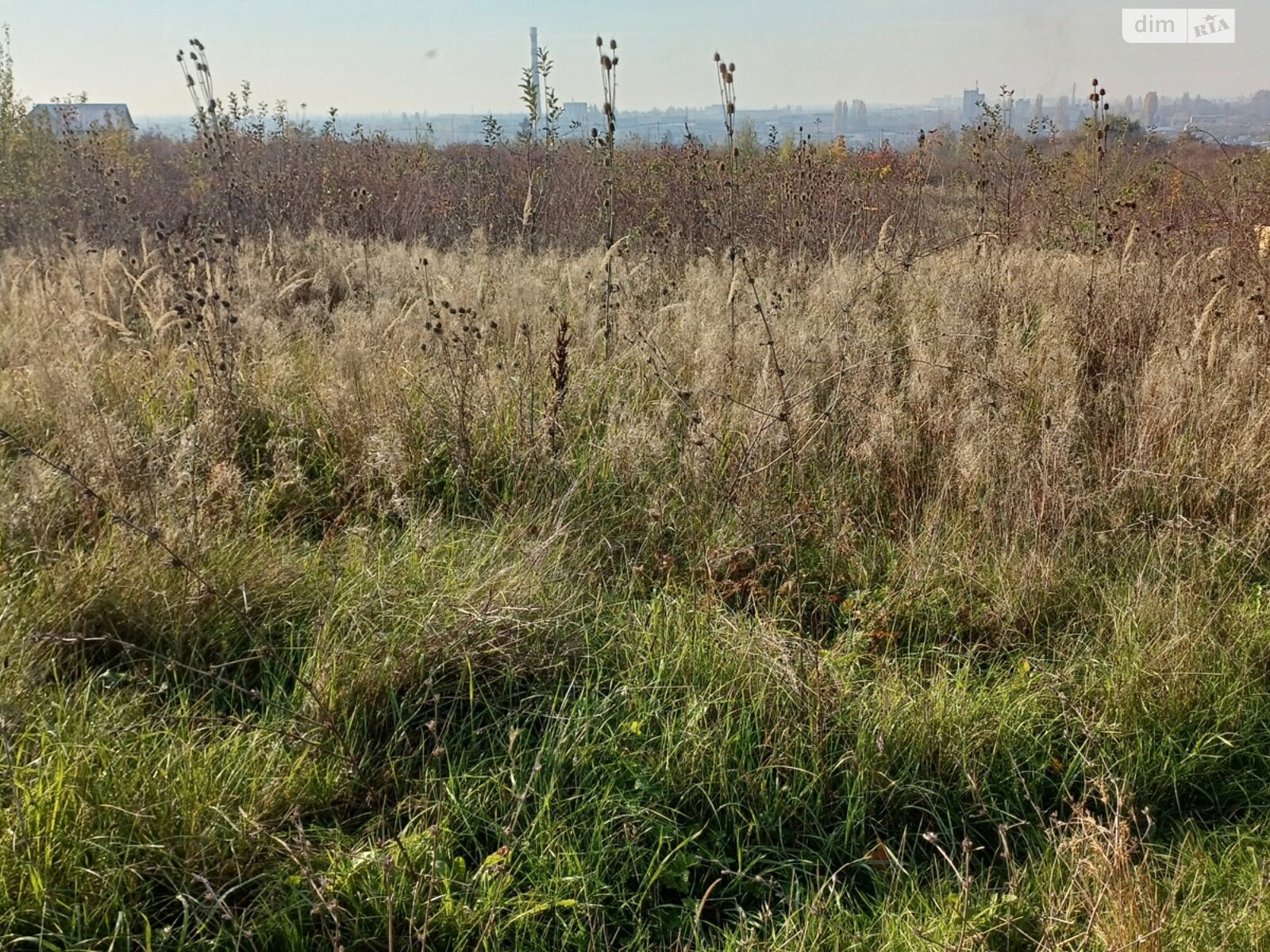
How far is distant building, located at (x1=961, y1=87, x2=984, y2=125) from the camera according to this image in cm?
739

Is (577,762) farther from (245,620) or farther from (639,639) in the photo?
(245,620)

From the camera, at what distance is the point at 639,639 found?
8.48ft

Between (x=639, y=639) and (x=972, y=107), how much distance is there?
26.2 ft

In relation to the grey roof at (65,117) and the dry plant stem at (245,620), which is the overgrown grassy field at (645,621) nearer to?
the dry plant stem at (245,620)

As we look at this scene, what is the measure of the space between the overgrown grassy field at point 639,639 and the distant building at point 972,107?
3.45 metres

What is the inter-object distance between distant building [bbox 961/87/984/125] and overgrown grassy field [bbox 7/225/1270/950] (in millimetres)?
3445

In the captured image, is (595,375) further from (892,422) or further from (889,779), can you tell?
(889,779)

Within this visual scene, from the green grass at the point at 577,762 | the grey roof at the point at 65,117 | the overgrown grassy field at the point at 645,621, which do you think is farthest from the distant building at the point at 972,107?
the grey roof at the point at 65,117

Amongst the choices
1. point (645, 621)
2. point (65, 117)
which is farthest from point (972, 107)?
point (65, 117)

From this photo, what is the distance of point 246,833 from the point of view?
1852 millimetres

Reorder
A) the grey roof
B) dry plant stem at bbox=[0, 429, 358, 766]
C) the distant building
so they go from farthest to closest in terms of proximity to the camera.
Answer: the grey roof, the distant building, dry plant stem at bbox=[0, 429, 358, 766]

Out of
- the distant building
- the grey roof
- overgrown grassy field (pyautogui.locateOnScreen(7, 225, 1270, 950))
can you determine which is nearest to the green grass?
overgrown grassy field (pyautogui.locateOnScreen(7, 225, 1270, 950))

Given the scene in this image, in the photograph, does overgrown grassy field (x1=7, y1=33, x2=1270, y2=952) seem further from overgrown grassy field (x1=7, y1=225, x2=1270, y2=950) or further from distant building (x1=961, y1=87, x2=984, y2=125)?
distant building (x1=961, y1=87, x2=984, y2=125)

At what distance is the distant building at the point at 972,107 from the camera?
24.2ft
